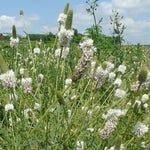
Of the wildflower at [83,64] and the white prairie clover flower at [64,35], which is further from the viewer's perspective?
the white prairie clover flower at [64,35]

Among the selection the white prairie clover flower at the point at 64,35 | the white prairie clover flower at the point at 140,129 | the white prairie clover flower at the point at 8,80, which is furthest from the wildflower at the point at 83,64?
the white prairie clover flower at the point at 140,129

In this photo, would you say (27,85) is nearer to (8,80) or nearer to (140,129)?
(8,80)

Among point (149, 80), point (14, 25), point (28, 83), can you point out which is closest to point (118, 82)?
point (149, 80)

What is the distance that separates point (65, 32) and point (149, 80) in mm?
606

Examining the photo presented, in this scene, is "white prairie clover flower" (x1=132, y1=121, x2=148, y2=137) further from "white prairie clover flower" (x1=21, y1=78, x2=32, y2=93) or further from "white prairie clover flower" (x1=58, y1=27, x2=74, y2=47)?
"white prairie clover flower" (x1=21, y1=78, x2=32, y2=93)

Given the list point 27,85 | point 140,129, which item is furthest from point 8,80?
point 140,129

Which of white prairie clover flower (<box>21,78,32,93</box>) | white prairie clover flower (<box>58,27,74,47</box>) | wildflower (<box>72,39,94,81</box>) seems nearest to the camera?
wildflower (<box>72,39,94,81</box>)

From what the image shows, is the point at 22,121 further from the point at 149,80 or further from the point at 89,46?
the point at 149,80

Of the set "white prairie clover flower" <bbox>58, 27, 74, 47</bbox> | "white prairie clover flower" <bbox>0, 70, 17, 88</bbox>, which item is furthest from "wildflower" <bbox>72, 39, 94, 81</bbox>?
"white prairie clover flower" <bbox>0, 70, 17, 88</bbox>

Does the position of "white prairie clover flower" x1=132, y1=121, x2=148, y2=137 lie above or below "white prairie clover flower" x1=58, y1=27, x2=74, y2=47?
below

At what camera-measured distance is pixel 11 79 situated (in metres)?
1.32

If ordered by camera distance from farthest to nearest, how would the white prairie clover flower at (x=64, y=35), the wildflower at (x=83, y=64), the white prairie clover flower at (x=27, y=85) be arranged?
the white prairie clover flower at (x=27, y=85)
the white prairie clover flower at (x=64, y=35)
the wildflower at (x=83, y=64)

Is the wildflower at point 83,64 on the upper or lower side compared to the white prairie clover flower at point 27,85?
upper

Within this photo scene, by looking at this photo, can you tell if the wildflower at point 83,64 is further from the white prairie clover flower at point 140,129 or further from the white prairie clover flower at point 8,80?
the white prairie clover flower at point 140,129
